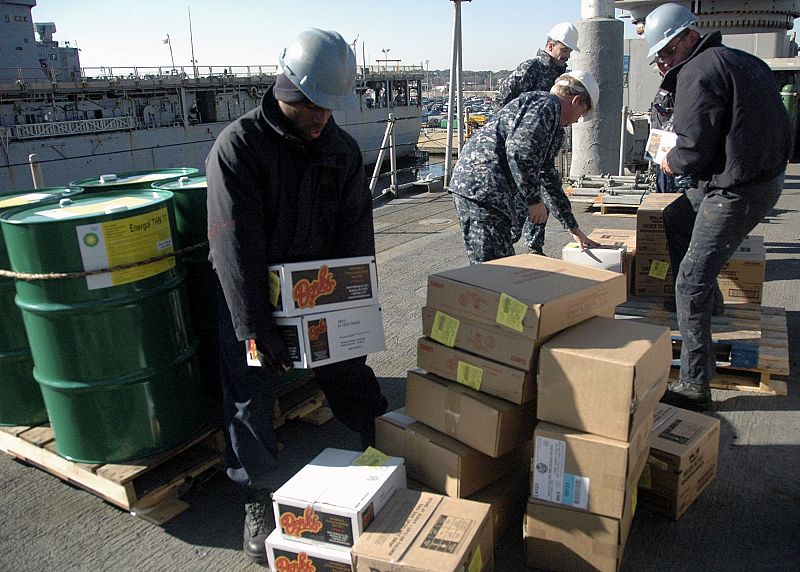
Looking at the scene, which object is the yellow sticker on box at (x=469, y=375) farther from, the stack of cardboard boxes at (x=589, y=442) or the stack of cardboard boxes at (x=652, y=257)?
the stack of cardboard boxes at (x=652, y=257)

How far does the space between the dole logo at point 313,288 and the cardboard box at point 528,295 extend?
0.48 meters

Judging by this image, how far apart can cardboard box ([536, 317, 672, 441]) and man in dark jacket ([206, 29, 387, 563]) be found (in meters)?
1.01

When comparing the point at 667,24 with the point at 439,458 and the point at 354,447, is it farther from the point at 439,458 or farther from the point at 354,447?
the point at 354,447

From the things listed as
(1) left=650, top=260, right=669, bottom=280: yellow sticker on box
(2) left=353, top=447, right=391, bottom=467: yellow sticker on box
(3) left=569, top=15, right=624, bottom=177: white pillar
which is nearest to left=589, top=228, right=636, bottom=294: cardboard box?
(1) left=650, top=260, right=669, bottom=280: yellow sticker on box

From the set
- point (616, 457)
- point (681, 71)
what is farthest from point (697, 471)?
point (681, 71)

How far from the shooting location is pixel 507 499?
2.79 meters

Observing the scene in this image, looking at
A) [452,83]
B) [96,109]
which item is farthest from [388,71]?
→ [452,83]

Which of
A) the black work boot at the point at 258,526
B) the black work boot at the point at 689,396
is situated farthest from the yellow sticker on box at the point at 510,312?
the black work boot at the point at 689,396

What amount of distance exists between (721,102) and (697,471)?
6.11ft

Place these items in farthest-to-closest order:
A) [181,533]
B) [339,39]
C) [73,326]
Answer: [181,533]
[73,326]
[339,39]

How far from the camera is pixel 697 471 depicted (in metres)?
2.86

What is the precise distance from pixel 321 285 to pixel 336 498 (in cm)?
86

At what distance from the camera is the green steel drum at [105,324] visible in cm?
273

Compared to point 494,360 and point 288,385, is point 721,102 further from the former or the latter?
point 288,385
